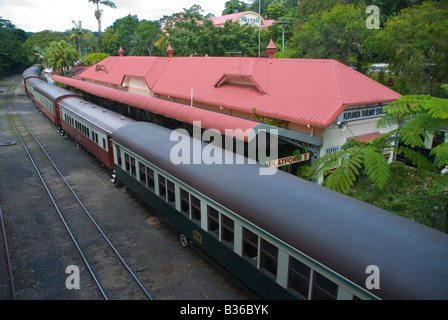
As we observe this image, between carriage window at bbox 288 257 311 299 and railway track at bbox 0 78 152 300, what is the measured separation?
4.29 metres

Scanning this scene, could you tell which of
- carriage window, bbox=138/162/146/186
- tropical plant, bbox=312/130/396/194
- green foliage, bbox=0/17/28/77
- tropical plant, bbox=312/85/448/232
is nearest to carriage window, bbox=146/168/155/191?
carriage window, bbox=138/162/146/186

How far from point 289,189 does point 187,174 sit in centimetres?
345

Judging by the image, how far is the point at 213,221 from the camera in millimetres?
9273

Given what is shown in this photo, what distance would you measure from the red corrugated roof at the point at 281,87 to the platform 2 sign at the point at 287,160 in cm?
146

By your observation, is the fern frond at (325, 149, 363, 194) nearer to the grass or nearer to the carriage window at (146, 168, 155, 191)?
the grass

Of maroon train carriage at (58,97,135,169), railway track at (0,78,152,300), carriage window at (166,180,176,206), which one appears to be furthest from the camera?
maroon train carriage at (58,97,135,169)

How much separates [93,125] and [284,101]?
10224 mm

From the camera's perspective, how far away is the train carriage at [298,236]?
511cm

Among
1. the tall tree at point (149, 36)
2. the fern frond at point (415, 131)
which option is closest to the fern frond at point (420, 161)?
the fern frond at point (415, 131)

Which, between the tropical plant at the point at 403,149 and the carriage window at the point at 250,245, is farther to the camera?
the carriage window at the point at 250,245

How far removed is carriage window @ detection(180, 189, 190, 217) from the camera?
10.3 meters

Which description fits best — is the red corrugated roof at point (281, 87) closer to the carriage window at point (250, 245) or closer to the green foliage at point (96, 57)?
the carriage window at point (250, 245)
